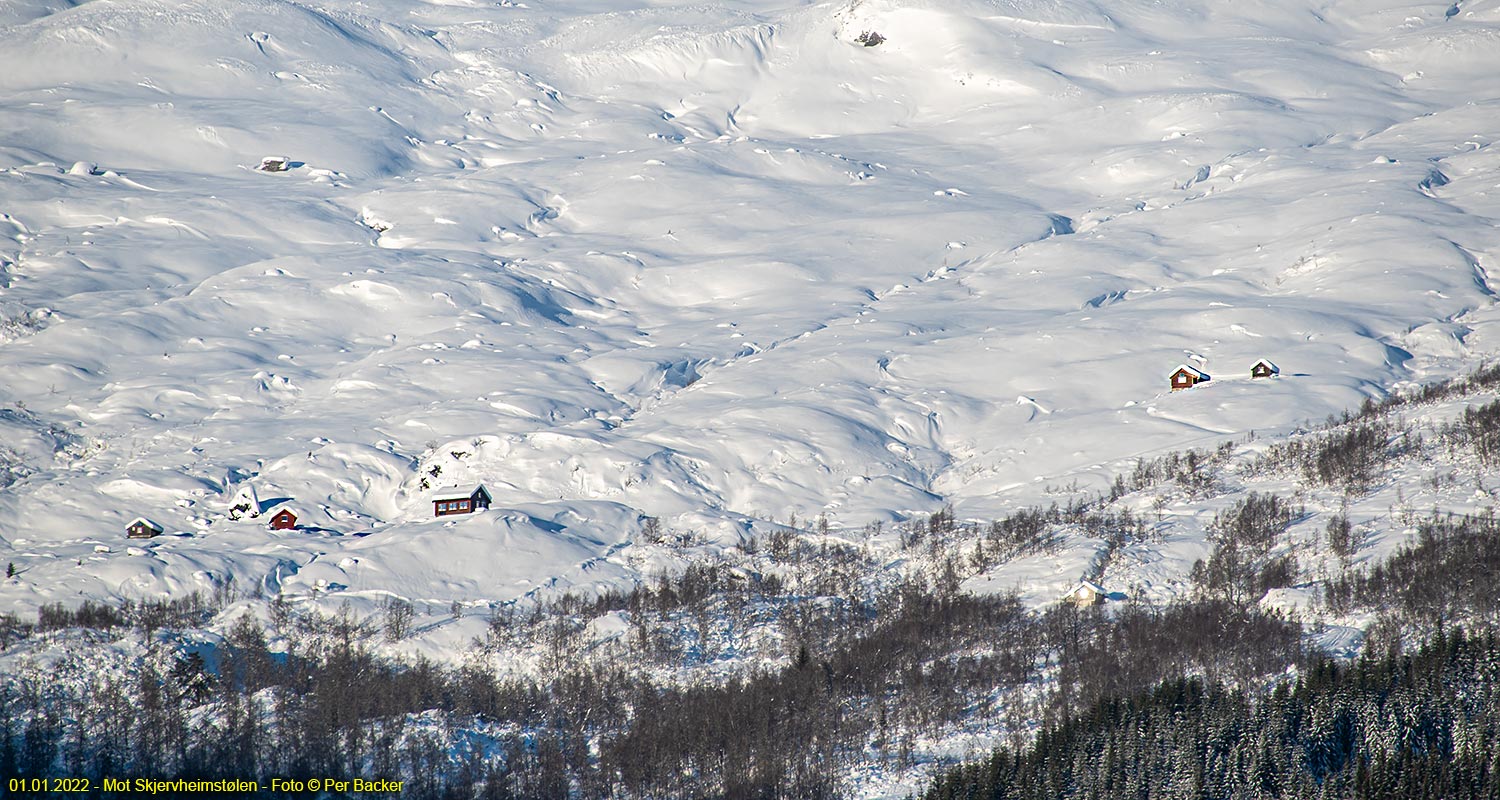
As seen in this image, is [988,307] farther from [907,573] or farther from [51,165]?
[51,165]

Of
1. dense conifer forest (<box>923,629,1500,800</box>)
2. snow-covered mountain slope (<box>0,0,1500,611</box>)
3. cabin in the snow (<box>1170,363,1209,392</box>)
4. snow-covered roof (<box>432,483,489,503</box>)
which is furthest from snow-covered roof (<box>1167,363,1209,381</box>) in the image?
dense conifer forest (<box>923,629,1500,800</box>)

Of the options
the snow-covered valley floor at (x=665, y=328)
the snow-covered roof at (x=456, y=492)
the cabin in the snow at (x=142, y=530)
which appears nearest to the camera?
the snow-covered valley floor at (x=665, y=328)

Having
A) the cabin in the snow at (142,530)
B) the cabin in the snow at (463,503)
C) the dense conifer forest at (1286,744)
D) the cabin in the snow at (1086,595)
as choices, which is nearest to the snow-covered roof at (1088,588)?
the cabin in the snow at (1086,595)

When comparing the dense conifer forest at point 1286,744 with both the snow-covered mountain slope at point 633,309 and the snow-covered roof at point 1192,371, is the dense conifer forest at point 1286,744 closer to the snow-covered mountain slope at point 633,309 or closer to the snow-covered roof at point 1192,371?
the snow-covered mountain slope at point 633,309

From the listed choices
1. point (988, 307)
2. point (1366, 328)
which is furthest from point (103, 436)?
point (1366, 328)

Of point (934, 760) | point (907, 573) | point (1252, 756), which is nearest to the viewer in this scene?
point (1252, 756)

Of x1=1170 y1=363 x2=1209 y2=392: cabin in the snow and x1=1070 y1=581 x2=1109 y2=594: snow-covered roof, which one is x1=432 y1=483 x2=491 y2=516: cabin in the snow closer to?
x1=1070 y1=581 x2=1109 y2=594: snow-covered roof

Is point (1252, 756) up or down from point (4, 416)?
up
